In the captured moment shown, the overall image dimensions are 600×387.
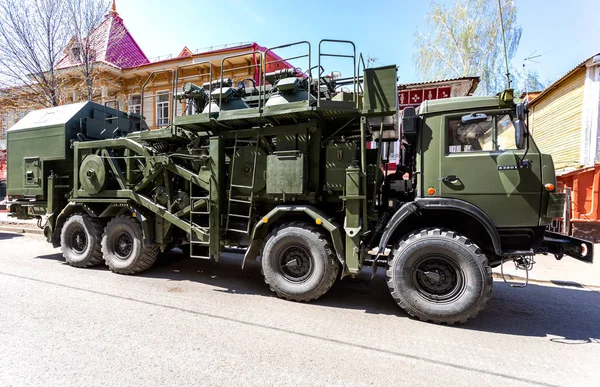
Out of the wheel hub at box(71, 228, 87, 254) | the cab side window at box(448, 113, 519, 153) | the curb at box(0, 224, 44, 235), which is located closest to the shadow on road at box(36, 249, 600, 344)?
the wheel hub at box(71, 228, 87, 254)

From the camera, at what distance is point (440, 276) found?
417cm

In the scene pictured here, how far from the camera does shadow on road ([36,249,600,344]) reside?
4094 mm

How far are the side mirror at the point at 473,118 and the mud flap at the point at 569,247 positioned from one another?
6.28 ft

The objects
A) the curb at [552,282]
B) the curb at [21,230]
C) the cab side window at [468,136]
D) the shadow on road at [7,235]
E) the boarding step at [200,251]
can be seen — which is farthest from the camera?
the curb at [21,230]

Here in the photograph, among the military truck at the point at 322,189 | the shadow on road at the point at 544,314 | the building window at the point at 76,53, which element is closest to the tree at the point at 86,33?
the building window at the point at 76,53

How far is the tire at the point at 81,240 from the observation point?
6.37 meters

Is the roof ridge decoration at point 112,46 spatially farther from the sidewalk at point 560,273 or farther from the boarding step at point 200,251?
Result: the sidewalk at point 560,273

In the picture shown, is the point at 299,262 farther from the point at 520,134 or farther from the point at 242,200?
the point at 520,134

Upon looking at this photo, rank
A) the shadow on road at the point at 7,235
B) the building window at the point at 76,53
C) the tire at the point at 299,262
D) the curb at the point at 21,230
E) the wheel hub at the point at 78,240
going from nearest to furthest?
the tire at the point at 299,262 → the wheel hub at the point at 78,240 → the shadow on road at the point at 7,235 → the curb at the point at 21,230 → the building window at the point at 76,53

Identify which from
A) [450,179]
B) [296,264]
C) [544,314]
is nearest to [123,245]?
[296,264]

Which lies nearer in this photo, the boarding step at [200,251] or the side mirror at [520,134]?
the side mirror at [520,134]

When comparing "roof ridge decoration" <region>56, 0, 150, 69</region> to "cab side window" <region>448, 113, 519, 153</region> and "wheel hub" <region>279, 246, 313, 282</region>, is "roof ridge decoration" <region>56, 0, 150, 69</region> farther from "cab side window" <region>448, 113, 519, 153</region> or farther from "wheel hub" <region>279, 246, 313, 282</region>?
"cab side window" <region>448, 113, 519, 153</region>

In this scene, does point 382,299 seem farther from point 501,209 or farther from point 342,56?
point 342,56

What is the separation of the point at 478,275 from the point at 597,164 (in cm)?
955
